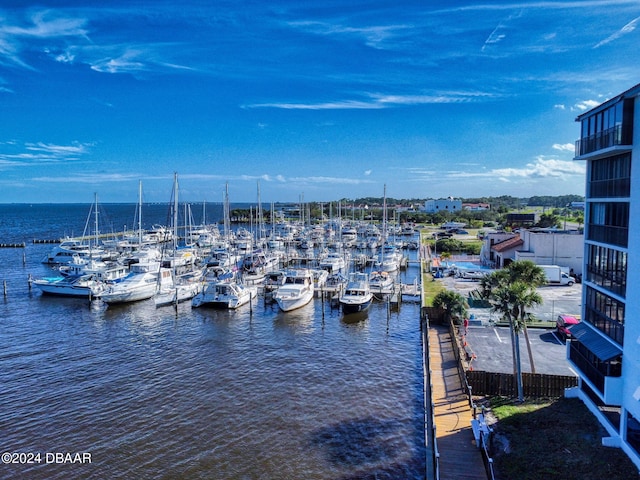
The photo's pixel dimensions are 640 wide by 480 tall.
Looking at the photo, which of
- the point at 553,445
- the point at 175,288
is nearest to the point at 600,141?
the point at 553,445

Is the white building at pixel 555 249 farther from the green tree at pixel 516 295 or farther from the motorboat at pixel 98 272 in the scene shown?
the motorboat at pixel 98 272

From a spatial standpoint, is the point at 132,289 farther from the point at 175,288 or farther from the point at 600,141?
the point at 600,141

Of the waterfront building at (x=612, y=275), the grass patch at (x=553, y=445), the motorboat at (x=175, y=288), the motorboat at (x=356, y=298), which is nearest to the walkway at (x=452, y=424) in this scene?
the grass patch at (x=553, y=445)

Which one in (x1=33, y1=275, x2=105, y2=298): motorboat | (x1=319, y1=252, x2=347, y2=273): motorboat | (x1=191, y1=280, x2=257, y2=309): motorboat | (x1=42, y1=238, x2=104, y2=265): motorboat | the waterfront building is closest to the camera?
the waterfront building

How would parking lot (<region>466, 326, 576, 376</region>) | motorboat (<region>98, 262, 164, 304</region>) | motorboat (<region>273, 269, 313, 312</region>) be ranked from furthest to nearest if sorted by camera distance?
motorboat (<region>98, 262, 164, 304</region>) < motorboat (<region>273, 269, 313, 312</region>) < parking lot (<region>466, 326, 576, 376</region>)

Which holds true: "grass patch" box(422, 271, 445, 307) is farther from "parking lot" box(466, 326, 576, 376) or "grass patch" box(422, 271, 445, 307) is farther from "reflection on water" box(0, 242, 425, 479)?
"parking lot" box(466, 326, 576, 376)

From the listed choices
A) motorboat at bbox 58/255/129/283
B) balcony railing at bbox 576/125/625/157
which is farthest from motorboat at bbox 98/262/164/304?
balcony railing at bbox 576/125/625/157

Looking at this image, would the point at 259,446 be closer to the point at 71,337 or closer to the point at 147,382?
the point at 147,382
